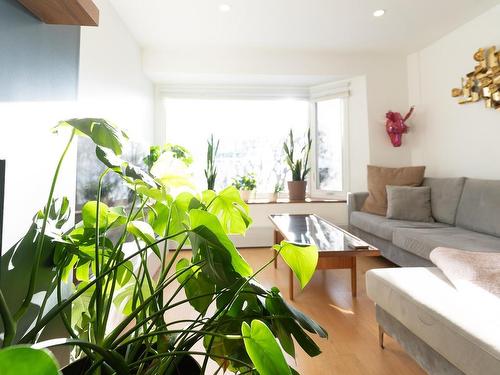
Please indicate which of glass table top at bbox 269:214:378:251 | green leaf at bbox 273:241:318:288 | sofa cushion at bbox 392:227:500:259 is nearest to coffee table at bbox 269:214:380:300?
glass table top at bbox 269:214:378:251

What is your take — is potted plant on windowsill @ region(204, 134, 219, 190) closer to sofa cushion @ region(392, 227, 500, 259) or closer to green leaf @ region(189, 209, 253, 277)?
sofa cushion @ region(392, 227, 500, 259)

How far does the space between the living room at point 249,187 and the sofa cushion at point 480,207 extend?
0.02 m

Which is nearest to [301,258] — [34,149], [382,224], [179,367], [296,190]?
[179,367]

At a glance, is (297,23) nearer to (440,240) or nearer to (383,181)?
(383,181)

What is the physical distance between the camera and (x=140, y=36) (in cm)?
339

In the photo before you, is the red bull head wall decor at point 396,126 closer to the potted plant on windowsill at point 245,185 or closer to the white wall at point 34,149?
the potted plant on windowsill at point 245,185

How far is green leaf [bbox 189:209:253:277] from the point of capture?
1.58ft

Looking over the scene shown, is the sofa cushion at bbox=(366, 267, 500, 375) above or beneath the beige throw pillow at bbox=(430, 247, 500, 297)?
beneath

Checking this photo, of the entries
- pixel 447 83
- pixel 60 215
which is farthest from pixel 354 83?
pixel 60 215

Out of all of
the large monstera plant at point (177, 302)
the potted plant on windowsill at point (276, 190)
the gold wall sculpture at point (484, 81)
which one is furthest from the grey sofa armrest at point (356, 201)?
the large monstera plant at point (177, 302)

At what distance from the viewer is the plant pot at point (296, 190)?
4.17 meters

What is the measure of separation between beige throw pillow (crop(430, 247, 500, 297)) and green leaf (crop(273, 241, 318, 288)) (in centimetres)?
115

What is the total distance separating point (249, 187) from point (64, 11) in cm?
344

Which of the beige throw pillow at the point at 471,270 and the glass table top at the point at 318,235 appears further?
the glass table top at the point at 318,235
